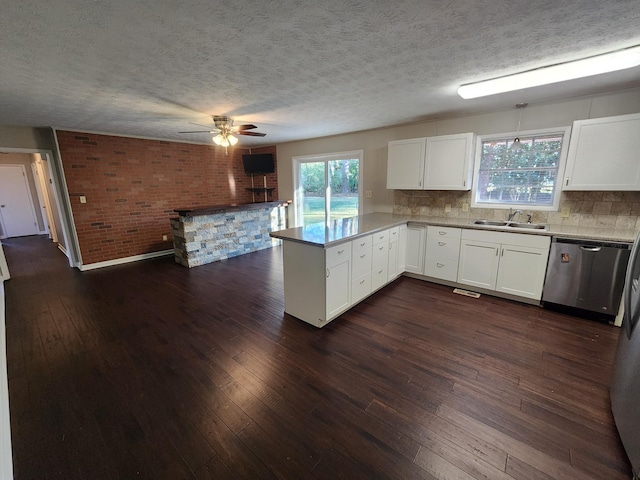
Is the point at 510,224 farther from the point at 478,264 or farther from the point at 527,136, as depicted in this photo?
the point at 527,136

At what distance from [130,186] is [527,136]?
247 inches

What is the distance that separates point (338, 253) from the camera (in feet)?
8.61

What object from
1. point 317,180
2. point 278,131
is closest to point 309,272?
point 278,131

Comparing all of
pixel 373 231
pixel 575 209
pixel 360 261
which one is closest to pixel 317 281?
pixel 360 261

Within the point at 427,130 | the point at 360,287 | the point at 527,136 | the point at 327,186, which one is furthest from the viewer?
the point at 327,186

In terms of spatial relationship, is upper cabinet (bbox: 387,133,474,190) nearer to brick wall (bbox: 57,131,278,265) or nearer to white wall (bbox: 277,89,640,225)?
white wall (bbox: 277,89,640,225)

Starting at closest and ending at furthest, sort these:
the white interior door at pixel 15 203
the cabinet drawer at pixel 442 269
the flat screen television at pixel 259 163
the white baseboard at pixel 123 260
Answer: the cabinet drawer at pixel 442 269 < the white baseboard at pixel 123 260 < the flat screen television at pixel 259 163 < the white interior door at pixel 15 203

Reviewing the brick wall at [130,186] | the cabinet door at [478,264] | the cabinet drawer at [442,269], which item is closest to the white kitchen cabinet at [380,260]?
the cabinet drawer at [442,269]

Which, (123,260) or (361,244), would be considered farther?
→ (123,260)

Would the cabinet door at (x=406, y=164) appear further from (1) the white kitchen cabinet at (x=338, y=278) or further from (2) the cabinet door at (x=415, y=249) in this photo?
(1) the white kitchen cabinet at (x=338, y=278)

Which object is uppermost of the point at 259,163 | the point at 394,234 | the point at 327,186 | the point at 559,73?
the point at 559,73

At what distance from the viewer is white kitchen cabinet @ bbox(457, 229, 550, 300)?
294cm

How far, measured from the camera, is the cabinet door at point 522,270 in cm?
293

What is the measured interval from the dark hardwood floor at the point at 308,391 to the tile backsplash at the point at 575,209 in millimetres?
1166
